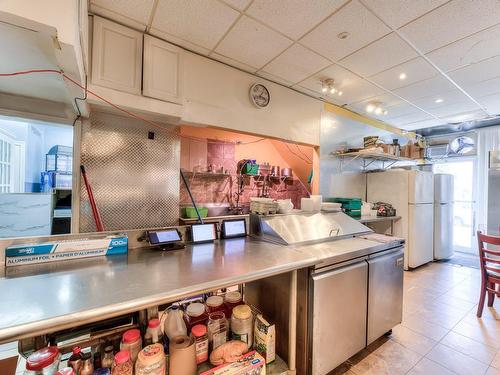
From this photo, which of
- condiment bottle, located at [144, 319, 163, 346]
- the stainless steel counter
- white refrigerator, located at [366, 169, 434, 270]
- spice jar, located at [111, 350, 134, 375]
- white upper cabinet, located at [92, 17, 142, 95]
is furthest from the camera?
white refrigerator, located at [366, 169, 434, 270]

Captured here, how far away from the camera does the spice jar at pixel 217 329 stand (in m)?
1.49

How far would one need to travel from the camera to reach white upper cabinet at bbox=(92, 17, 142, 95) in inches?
68.7

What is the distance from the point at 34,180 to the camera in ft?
13.7

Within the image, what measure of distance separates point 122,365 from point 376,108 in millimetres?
4309

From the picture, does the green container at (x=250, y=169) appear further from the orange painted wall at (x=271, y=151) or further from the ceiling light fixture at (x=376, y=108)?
the ceiling light fixture at (x=376, y=108)

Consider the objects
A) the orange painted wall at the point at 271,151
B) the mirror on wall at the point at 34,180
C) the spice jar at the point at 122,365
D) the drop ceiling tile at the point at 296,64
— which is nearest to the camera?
the spice jar at the point at 122,365

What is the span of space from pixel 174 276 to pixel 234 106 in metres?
1.89

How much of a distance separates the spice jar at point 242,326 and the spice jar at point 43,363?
94 cm

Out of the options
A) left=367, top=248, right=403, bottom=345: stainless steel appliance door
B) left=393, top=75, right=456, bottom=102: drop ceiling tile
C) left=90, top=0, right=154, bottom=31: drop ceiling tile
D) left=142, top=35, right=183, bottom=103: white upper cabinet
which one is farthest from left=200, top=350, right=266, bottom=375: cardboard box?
left=393, top=75, right=456, bottom=102: drop ceiling tile

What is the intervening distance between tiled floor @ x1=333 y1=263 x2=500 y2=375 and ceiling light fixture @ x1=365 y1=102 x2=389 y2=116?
2774 mm

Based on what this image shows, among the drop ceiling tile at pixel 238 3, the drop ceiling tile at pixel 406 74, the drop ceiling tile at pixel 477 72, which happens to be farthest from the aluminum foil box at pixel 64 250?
the drop ceiling tile at pixel 477 72

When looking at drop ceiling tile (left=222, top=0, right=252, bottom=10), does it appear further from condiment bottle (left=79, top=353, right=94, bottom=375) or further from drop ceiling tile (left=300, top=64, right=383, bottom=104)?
condiment bottle (left=79, top=353, right=94, bottom=375)

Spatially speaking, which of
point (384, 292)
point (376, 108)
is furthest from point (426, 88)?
point (384, 292)

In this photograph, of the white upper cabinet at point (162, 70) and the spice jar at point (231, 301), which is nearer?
the spice jar at point (231, 301)
